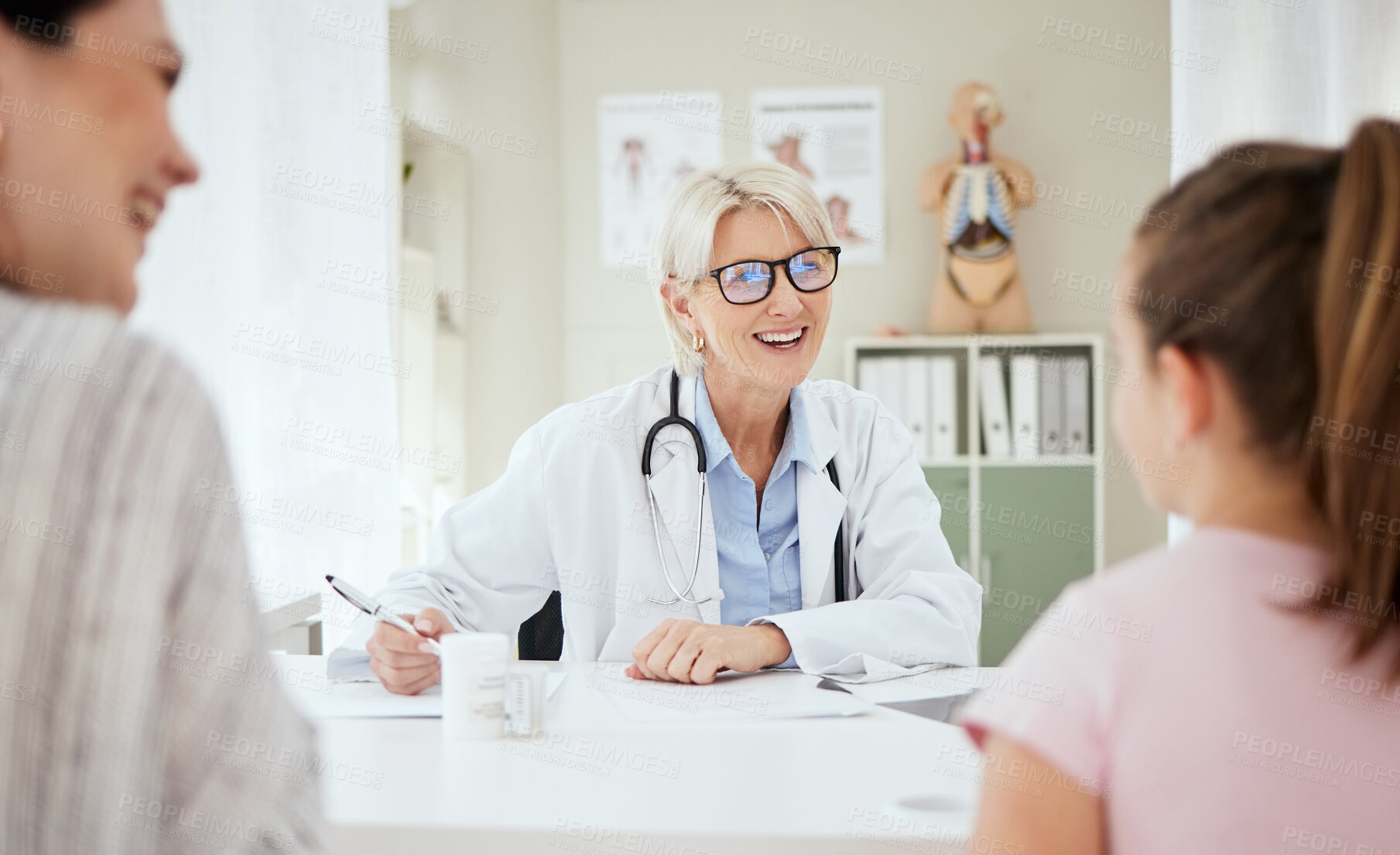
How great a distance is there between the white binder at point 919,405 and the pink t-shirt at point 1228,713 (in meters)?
3.35

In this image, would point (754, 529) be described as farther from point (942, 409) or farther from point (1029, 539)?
point (1029, 539)

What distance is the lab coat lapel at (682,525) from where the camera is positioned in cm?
168

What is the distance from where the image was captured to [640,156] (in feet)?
14.5

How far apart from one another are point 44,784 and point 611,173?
13.5ft

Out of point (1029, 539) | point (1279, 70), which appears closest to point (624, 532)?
point (1279, 70)

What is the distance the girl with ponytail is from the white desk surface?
30 centimetres

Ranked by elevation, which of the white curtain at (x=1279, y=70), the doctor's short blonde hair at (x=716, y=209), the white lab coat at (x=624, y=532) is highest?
the white curtain at (x=1279, y=70)

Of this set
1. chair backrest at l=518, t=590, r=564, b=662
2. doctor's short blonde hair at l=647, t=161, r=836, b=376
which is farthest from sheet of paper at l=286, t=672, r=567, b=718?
doctor's short blonde hair at l=647, t=161, r=836, b=376

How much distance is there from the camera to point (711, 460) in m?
1.78

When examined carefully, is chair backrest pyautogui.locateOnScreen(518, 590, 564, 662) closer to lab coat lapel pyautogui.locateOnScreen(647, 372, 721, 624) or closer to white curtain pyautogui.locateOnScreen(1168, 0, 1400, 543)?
lab coat lapel pyautogui.locateOnScreen(647, 372, 721, 624)

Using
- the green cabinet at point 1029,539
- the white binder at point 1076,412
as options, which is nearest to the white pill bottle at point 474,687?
the green cabinet at point 1029,539

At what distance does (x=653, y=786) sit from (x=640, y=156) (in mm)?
3680

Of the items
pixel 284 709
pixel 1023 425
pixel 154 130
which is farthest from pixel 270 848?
pixel 1023 425

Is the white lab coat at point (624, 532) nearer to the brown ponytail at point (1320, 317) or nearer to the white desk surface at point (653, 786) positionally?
the white desk surface at point (653, 786)
